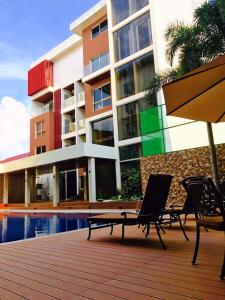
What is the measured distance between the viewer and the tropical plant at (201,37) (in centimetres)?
985

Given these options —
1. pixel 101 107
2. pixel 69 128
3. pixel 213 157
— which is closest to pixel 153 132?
pixel 213 157

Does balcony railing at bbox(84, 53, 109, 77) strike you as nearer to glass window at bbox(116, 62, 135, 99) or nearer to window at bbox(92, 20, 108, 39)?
glass window at bbox(116, 62, 135, 99)

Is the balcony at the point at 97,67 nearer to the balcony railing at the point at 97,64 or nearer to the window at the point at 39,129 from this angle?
the balcony railing at the point at 97,64

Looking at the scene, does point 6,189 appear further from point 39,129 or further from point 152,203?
point 152,203

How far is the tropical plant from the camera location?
9.85m

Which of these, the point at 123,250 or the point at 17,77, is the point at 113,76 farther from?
the point at 17,77

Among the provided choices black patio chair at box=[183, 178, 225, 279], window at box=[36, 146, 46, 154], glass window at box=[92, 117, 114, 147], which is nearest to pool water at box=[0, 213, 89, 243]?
black patio chair at box=[183, 178, 225, 279]

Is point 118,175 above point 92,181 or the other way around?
above

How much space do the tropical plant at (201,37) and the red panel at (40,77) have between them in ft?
61.1

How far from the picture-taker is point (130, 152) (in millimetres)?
18031

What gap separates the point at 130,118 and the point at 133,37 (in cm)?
573

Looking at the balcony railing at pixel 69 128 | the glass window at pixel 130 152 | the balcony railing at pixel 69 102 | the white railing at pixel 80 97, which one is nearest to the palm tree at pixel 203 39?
the glass window at pixel 130 152

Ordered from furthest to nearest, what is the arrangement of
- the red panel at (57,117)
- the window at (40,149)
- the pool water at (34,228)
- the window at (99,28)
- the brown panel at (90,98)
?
1. the window at (40,149)
2. the red panel at (57,117)
3. the window at (99,28)
4. the brown panel at (90,98)
5. the pool water at (34,228)

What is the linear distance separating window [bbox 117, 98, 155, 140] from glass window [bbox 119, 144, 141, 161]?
679mm
